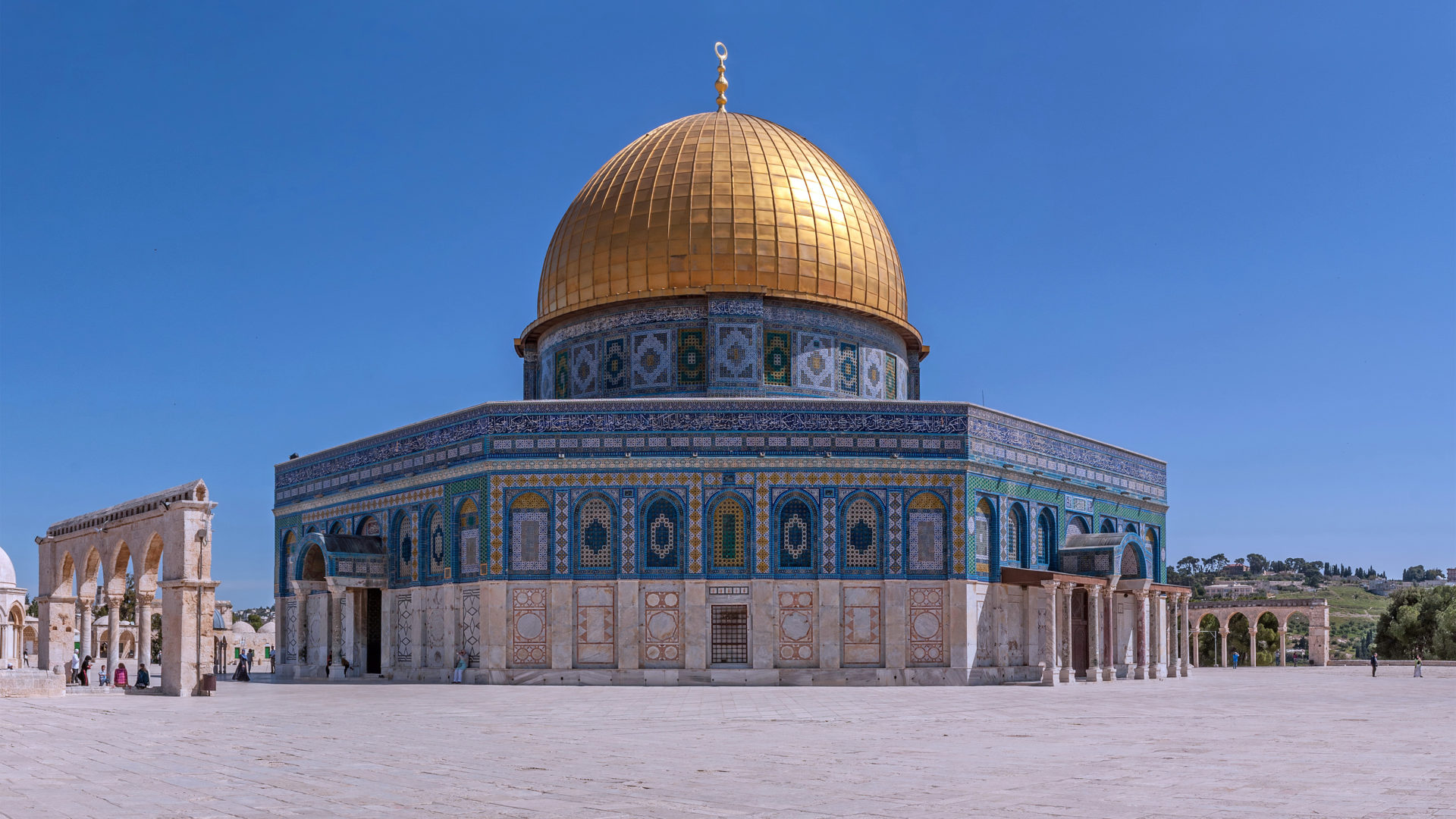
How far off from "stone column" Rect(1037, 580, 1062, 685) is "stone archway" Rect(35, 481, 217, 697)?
1491 centimetres

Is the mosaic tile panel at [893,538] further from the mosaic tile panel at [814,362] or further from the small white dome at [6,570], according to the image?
the small white dome at [6,570]

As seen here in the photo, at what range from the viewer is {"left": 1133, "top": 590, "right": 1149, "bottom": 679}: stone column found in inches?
1146

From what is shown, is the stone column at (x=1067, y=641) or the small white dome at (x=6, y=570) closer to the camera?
the stone column at (x=1067, y=641)

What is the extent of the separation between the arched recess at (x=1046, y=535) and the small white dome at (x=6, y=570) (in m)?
35.2

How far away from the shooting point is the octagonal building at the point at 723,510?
82.8 ft

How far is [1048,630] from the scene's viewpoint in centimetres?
2581

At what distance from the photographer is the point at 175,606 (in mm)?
21500

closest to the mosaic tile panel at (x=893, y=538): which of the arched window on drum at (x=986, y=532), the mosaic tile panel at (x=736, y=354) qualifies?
the arched window on drum at (x=986, y=532)

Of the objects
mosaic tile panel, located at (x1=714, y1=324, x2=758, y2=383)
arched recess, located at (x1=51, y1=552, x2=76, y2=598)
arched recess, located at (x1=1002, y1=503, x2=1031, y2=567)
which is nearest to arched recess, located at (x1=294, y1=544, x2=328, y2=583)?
arched recess, located at (x1=51, y1=552, x2=76, y2=598)

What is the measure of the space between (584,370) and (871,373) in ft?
21.4

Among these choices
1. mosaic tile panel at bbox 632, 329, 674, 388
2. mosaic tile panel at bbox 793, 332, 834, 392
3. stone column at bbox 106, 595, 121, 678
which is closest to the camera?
stone column at bbox 106, 595, 121, 678

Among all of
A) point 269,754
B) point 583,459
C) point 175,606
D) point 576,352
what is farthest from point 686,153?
point 269,754

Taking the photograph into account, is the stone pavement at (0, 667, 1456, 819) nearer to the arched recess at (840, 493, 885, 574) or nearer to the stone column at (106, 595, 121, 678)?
the arched recess at (840, 493, 885, 574)

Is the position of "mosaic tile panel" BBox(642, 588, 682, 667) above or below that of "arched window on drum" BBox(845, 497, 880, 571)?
below
